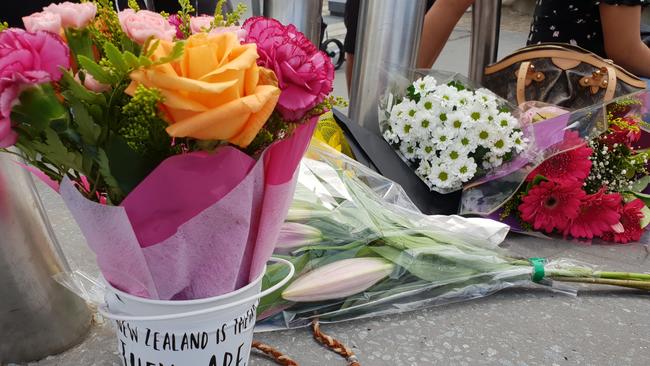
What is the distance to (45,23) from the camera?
2.38 feet

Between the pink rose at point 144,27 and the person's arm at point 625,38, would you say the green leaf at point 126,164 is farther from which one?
the person's arm at point 625,38

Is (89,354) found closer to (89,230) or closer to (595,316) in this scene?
(89,230)

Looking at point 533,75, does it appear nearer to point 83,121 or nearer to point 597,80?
point 597,80

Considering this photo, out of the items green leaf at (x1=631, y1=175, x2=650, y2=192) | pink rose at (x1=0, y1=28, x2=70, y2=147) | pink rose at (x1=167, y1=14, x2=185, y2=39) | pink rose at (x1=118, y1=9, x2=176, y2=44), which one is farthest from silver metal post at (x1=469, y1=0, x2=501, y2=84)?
pink rose at (x1=0, y1=28, x2=70, y2=147)

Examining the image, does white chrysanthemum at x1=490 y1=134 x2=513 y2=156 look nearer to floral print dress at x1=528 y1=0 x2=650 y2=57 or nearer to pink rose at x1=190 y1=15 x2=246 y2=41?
floral print dress at x1=528 y1=0 x2=650 y2=57

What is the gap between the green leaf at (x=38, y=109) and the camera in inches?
26.2

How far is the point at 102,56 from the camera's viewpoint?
810mm

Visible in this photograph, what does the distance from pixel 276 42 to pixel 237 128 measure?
14cm

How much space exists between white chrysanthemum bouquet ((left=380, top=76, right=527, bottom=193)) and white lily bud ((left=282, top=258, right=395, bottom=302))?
0.47m

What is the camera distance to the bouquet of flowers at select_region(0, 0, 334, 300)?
68 cm

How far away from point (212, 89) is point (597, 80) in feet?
5.14

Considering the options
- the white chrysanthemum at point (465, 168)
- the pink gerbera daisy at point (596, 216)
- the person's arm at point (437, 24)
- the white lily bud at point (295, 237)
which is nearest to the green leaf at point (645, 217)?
the pink gerbera daisy at point (596, 216)

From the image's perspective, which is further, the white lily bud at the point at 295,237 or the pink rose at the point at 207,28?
Result: the white lily bud at the point at 295,237

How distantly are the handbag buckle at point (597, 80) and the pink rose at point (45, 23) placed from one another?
161cm
